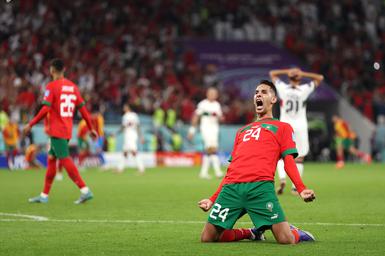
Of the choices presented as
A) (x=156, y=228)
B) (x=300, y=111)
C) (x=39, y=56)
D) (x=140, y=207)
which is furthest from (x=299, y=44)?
(x=156, y=228)

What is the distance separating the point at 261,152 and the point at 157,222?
3206 millimetres

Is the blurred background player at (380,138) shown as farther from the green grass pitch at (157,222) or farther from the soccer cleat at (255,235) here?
the soccer cleat at (255,235)

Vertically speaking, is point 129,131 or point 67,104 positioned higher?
point 67,104

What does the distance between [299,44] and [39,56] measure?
1440 centimetres

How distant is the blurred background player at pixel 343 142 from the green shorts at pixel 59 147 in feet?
68.6

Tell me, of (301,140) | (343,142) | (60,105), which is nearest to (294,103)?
(301,140)

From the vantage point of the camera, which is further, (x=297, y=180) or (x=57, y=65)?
(x=57, y=65)

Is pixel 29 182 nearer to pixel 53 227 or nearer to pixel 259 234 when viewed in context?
pixel 53 227

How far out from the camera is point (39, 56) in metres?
37.2

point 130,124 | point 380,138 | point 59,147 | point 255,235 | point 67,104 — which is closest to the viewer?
point 255,235

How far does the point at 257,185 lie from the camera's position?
32.4 feet

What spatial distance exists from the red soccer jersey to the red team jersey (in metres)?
6.56

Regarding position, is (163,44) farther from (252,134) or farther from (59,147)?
(252,134)

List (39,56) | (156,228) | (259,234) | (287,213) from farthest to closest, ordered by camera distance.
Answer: (39,56) < (287,213) < (156,228) < (259,234)
